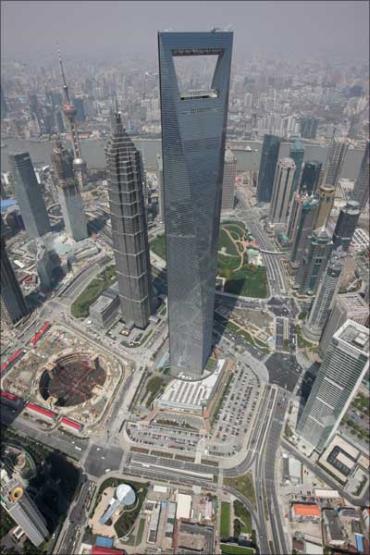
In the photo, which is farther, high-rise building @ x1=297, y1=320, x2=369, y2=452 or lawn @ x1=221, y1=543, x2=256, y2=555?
lawn @ x1=221, y1=543, x2=256, y2=555

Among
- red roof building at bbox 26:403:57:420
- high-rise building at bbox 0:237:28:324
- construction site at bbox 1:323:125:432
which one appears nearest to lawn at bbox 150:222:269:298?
construction site at bbox 1:323:125:432

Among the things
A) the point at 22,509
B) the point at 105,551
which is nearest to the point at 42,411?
the point at 22,509

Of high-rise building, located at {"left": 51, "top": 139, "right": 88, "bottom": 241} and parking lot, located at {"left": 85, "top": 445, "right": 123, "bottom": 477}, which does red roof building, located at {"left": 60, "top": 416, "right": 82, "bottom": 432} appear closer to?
parking lot, located at {"left": 85, "top": 445, "right": 123, "bottom": 477}

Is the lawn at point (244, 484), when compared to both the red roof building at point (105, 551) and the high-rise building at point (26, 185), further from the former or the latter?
the high-rise building at point (26, 185)

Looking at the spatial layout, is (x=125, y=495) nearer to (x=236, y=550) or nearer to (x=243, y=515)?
(x=236, y=550)

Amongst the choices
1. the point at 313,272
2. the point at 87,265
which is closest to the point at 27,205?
the point at 87,265

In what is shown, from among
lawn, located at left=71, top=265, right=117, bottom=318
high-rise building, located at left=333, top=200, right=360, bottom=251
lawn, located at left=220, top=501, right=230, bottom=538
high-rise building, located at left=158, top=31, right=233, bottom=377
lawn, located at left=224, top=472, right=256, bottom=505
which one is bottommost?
lawn, located at left=220, top=501, right=230, bottom=538
